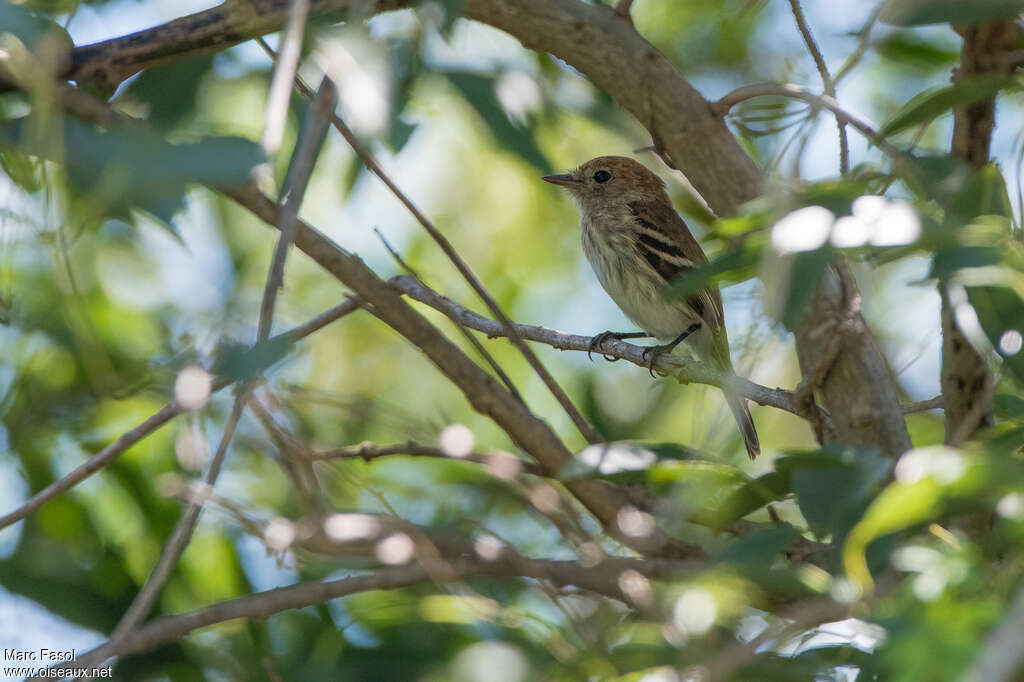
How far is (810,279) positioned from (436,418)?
2623mm

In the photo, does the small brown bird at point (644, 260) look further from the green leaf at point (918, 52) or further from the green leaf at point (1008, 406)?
the green leaf at point (1008, 406)

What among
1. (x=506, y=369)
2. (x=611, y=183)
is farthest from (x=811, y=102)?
(x=611, y=183)

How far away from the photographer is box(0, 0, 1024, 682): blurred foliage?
1535 millimetres

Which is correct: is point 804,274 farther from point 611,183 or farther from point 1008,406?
point 611,183

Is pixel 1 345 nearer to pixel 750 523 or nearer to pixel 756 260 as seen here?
pixel 750 523

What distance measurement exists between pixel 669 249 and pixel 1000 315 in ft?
11.8

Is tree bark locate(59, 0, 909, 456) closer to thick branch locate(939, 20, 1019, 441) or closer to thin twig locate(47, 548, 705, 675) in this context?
thick branch locate(939, 20, 1019, 441)

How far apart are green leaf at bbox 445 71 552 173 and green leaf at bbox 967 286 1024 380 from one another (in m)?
1.18

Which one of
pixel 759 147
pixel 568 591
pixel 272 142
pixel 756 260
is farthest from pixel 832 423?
pixel 272 142

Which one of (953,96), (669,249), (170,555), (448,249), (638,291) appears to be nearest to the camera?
(170,555)

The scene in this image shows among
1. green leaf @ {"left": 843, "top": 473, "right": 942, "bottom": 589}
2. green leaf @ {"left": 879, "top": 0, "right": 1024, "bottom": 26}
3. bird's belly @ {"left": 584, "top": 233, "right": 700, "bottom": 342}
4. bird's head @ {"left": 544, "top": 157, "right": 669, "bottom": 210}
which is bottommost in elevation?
green leaf @ {"left": 843, "top": 473, "right": 942, "bottom": 589}

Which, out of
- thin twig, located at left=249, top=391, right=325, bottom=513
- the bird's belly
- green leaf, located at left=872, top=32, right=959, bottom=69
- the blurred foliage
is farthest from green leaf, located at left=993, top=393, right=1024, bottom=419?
the bird's belly

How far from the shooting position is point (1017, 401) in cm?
264

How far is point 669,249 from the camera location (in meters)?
5.46
